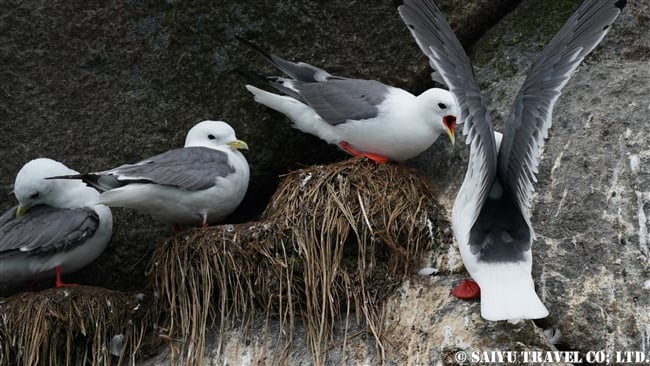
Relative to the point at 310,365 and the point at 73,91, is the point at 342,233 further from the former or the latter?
the point at 73,91

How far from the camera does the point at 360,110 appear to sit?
5.84 metres

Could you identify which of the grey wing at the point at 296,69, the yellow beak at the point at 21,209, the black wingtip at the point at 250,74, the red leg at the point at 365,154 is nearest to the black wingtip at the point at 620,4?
the red leg at the point at 365,154

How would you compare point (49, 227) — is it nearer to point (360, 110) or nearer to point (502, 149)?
point (360, 110)

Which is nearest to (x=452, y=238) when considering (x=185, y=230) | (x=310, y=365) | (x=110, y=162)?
(x=310, y=365)

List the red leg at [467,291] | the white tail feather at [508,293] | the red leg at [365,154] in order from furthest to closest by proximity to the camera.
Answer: the red leg at [365,154], the red leg at [467,291], the white tail feather at [508,293]

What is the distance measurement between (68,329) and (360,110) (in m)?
1.98

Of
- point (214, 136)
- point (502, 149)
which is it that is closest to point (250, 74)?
point (214, 136)

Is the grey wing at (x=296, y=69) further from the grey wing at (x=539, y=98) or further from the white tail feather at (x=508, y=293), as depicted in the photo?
the white tail feather at (x=508, y=293)

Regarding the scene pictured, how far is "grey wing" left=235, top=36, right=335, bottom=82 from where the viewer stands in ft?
19.9

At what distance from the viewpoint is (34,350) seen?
17.0ft

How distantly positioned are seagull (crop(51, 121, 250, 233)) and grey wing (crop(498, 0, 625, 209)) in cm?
157

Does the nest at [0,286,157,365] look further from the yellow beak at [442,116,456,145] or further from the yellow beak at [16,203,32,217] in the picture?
the yellow beak at [442,116,456,145]

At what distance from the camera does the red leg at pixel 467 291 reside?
16.8 ft

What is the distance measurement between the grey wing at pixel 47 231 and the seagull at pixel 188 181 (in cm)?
21
